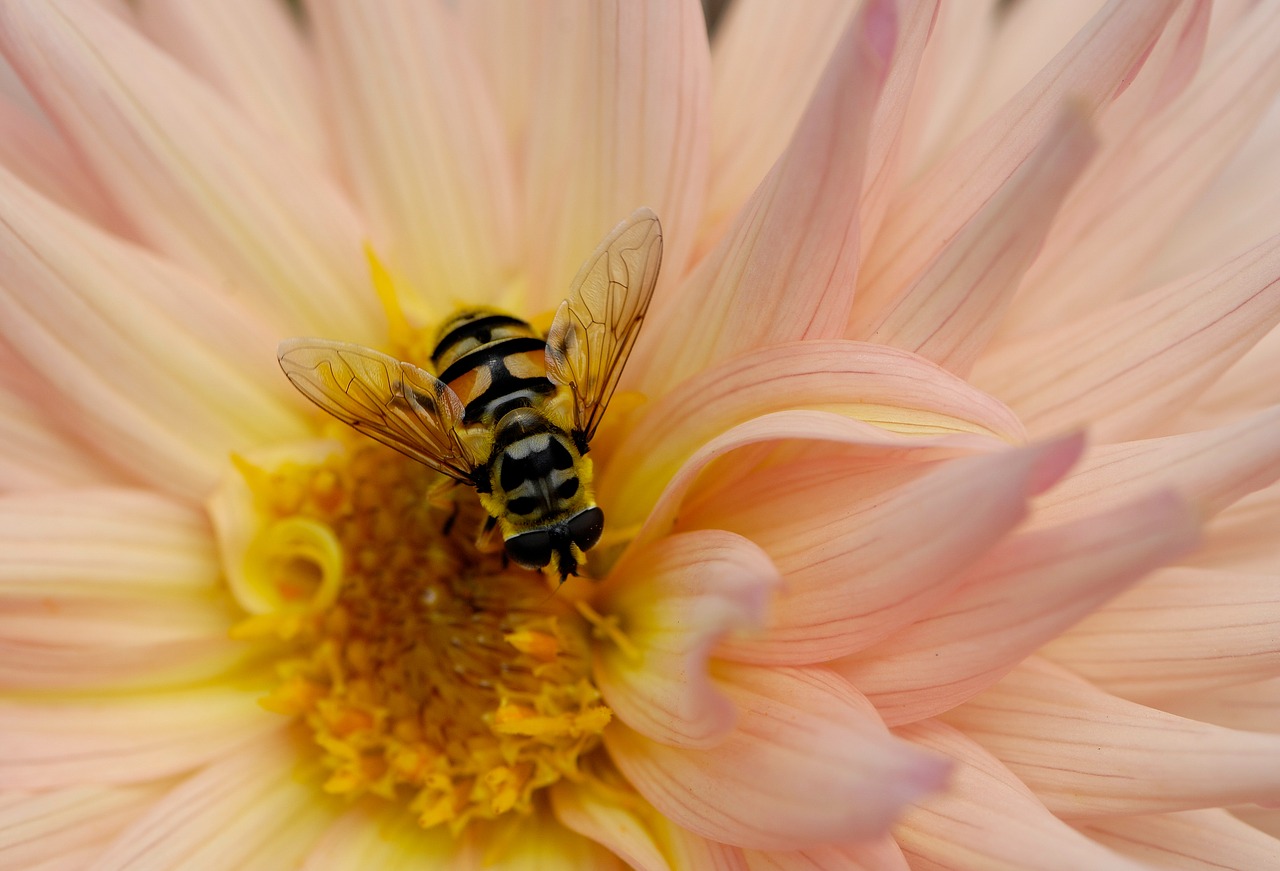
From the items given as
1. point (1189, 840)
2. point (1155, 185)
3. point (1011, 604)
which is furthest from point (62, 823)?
point (1155, 185)

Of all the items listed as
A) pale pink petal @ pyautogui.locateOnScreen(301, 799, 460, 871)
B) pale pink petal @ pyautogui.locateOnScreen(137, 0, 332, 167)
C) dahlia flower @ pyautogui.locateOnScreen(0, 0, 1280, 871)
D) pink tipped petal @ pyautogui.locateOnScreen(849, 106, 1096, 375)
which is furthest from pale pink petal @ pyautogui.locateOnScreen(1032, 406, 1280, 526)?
pale pink petal @ pyautogui.locateOnScreen(137, 0, 332, 167)

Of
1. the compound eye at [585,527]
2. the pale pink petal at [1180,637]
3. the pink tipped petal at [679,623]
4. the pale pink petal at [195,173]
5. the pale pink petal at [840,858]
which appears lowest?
the pale pink petal at [840,858]

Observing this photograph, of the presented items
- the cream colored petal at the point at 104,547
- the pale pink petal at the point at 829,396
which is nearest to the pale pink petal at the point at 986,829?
the pale pink petal at the point at 829,396

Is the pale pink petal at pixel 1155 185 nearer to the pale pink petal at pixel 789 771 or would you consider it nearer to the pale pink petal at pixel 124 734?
the pale pink petal at pixel 789 771

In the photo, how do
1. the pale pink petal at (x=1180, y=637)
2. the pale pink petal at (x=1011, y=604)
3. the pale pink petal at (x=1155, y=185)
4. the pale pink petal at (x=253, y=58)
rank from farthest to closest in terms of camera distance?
1. the pale pink petal at (x=253, y=58)
2. the pale pink petal at (x=1155, y=185)
3. the pale pink petal at (x=1180, y=637)
4. the pale pink petal at (x=1011, y=604)

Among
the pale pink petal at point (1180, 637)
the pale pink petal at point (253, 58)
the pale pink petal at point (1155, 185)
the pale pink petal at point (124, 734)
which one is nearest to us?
the pale pink petal at point (1180, 637)

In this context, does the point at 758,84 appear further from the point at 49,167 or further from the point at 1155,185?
the point at 49,167

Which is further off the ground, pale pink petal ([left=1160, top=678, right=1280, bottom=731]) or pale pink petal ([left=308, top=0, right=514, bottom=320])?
pale pink petal ([left=308, top=0, right=514, bottom=320])

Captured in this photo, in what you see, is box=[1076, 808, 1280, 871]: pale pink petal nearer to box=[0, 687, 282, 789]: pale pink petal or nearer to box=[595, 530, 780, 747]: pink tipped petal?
box=[595, 530, 780, 747]: pink tipped petal
